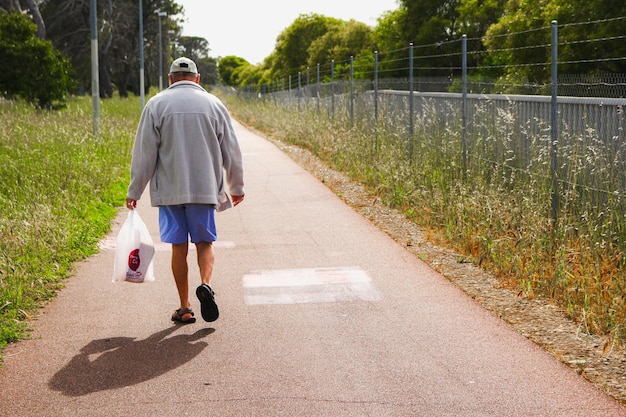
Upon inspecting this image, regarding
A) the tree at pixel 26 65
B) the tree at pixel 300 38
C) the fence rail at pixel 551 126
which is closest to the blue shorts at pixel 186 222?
the fence rail at pixel 551 126

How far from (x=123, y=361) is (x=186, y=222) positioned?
1185 millimetres

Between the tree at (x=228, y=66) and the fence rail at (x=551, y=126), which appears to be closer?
the fence rail at (x=551, y=126)

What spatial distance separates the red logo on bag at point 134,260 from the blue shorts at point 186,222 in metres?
0.23

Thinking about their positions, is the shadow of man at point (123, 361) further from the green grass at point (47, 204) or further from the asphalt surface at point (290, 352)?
the green grass at point (47, 204)

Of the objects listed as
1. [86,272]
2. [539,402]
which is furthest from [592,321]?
[86,272]

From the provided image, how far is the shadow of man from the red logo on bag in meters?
0.50

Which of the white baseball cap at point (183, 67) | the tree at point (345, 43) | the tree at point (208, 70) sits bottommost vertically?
the white baseball cap at point (183, 67)

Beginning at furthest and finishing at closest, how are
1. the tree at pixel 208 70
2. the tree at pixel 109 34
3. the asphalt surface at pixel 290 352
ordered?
the tree at pixel 208 70
the tree at pixel 109 34
the asphalt surface at pixel 290 352

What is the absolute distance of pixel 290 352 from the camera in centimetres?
547

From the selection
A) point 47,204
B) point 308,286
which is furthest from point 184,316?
point 47,204

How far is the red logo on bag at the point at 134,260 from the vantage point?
622 centimetres

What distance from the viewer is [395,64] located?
4059 cm

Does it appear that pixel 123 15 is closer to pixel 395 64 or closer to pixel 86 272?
pixel 395 64

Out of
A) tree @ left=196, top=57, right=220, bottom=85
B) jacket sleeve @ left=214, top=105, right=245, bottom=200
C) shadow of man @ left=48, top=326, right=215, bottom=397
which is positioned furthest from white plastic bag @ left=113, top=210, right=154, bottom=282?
tree @ left=196, top=57, right=220, bottom=85
